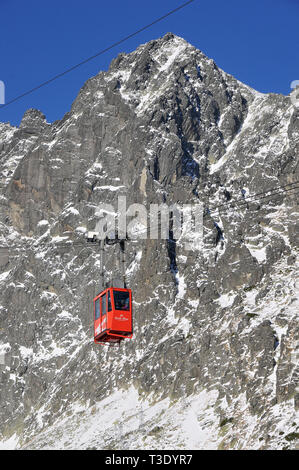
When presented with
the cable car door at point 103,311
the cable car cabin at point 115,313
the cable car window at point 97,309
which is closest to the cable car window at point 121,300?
the cable car cabin at point 115,313

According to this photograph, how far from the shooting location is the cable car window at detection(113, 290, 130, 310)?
78875mm

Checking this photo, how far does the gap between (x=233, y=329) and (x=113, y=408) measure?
111ft

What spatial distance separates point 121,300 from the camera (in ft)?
260

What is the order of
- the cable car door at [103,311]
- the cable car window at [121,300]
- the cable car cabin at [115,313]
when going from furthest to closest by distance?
1. the cable car door at [103,311]
2. the cable car window at [121,300]
3. the cable car cabin at [115,313]

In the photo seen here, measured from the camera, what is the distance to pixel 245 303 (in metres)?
199

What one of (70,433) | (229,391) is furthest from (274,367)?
(70,433)

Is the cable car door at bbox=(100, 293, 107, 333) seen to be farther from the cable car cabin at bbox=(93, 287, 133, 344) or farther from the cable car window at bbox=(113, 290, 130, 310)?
the cable car window at bbox=(113, 290, 130, 310)

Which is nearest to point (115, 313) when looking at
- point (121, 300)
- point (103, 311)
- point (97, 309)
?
point (121, 300)

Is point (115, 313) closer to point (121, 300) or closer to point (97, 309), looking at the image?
point (121, 300)

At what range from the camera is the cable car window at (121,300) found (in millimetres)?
78875

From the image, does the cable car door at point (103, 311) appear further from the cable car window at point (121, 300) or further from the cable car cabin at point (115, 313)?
the cable car window at point (121, 300)

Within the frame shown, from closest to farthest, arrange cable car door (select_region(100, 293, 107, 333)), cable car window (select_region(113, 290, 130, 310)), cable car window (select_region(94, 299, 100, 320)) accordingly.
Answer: cable car window (select_region(113, 290, 130, 310)) → cable car door (select_region(100, 293, 107, 333)) → cable car window (select_region(94, 299, 100, 320))

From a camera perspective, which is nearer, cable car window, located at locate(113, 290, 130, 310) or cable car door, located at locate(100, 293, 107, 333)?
cable car window, located at locate(113, 290, 130, 310)

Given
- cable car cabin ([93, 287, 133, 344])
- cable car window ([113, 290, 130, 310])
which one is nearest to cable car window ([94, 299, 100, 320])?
cable car cabin ([93, 287, 133, 344])
